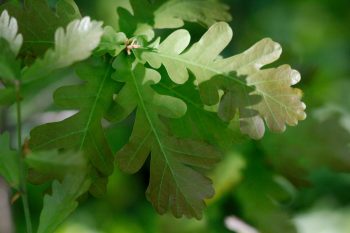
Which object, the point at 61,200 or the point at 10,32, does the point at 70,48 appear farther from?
the point at 61,200

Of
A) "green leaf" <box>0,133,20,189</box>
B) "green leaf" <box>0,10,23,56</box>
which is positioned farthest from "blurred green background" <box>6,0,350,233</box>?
"green leaf" <box>0,10,23,56</box>

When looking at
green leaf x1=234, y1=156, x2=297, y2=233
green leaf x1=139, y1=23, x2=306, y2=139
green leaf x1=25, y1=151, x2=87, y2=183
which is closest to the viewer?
green leaf x1=25, y1=151, x2=87, y2=183

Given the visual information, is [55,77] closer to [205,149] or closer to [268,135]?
[268,135]

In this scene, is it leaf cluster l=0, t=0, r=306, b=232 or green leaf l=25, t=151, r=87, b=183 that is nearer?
green leaf l=25, t=151, r=87, b=183

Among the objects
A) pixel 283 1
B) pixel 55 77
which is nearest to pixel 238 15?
pixel 283 1

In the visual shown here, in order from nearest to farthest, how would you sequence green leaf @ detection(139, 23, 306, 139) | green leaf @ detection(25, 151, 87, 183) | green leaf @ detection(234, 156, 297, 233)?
green leaf @ detection(25, 151, 87, 183) → green leaf @ detection(139, 23, 306, 139) → green leaf @ detection(234, 156, 297, 233)

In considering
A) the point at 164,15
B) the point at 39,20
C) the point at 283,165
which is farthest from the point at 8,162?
the point at 283,165

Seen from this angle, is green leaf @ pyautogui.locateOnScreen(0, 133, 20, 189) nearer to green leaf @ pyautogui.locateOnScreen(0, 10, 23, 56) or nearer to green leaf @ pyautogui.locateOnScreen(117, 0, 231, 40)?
green leaf @ pyautogui.locateOnScreen(0, 10, 23, 56)
